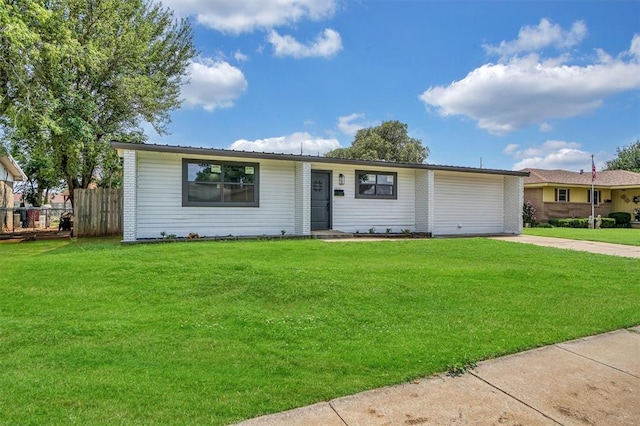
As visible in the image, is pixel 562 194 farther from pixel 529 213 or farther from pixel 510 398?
pixel 510 398

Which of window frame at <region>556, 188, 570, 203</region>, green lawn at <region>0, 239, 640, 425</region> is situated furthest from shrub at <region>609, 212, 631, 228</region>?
green lawn at <region>0, 239, 640, 425</region>

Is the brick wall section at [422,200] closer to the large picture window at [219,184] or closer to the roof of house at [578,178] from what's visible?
the large picture window at [219,184]

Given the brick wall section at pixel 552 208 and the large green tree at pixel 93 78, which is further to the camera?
the brick wall section at pixel 552 208

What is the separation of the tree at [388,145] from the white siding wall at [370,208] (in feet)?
70.4

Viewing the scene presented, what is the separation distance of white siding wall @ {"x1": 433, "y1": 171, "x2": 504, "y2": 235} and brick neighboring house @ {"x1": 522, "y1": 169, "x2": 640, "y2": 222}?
392 inches

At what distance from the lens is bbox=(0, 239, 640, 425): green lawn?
266 centimetres

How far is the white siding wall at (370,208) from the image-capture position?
13.6 meters

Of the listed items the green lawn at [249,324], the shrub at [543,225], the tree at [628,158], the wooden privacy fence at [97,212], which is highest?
the tree at [628,158]

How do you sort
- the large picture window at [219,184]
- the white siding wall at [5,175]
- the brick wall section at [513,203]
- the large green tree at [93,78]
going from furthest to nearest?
the white siding wall at [5,175]
the brick wall section at [513,203]
the large green tree at [93,78]
the large picture window at [219,184]

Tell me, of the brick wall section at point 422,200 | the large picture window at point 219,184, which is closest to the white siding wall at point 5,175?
the large picture window at point 219,184

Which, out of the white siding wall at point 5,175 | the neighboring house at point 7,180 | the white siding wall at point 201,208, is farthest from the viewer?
the white siding wall at point 5,175

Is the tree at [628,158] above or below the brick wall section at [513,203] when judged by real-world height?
above

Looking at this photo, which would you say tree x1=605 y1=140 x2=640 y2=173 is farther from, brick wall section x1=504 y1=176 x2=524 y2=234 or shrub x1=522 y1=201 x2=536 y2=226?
brick wall section x1=504 y1=176 x2=524 y2=234

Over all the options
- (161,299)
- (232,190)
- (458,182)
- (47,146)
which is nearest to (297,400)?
(161,299)
